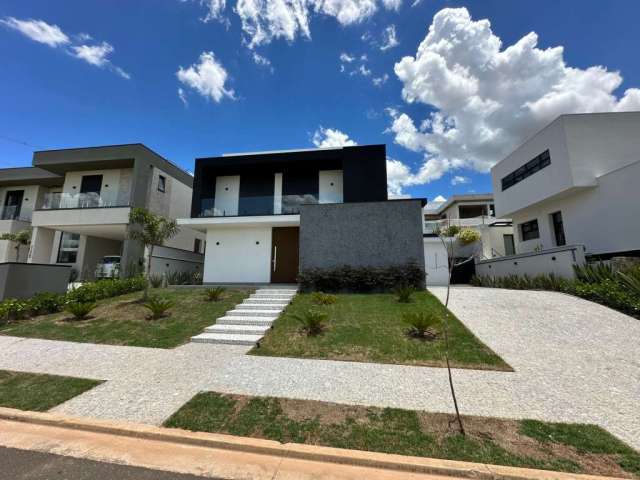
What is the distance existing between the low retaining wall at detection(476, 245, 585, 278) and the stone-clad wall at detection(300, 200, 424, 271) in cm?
578

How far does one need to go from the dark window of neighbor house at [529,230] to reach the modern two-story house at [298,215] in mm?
11126

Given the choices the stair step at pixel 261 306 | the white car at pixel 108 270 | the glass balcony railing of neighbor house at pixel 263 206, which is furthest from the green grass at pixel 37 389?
the white car at pixel 108 270

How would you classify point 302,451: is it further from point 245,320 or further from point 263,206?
point 263,206

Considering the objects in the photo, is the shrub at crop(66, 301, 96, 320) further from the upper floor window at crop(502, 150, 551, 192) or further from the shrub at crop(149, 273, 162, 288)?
the upper floor window at crop(502, 150, 551, 192)

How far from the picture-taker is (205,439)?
309 centimetres

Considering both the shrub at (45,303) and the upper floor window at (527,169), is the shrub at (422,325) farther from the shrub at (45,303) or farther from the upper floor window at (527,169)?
the upper floor window at (527,169)

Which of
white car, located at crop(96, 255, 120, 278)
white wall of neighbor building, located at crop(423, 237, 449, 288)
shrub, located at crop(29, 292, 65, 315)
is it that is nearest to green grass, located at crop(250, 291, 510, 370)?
white wall of neighbor building, located at crop(423, 237, 449, 288)

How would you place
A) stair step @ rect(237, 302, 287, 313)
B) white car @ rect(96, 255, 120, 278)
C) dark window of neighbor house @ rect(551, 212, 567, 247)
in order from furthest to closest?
white car @ rect(96, 255, 120, 278) → dark window of neighbor house @ rect(551, 212, 567, 247) → stair step @ rect(237, 302, 287, 313)

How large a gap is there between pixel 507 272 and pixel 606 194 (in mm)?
5270

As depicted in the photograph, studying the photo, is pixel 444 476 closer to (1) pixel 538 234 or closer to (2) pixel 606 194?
(2) pixel 606 194

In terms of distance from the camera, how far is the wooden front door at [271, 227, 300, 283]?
43.7 ft

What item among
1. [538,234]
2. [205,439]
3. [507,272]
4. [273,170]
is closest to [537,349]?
[205,439]

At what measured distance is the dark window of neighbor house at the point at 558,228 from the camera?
1538cm

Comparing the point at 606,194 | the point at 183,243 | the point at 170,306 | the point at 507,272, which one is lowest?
the point at 170,306
